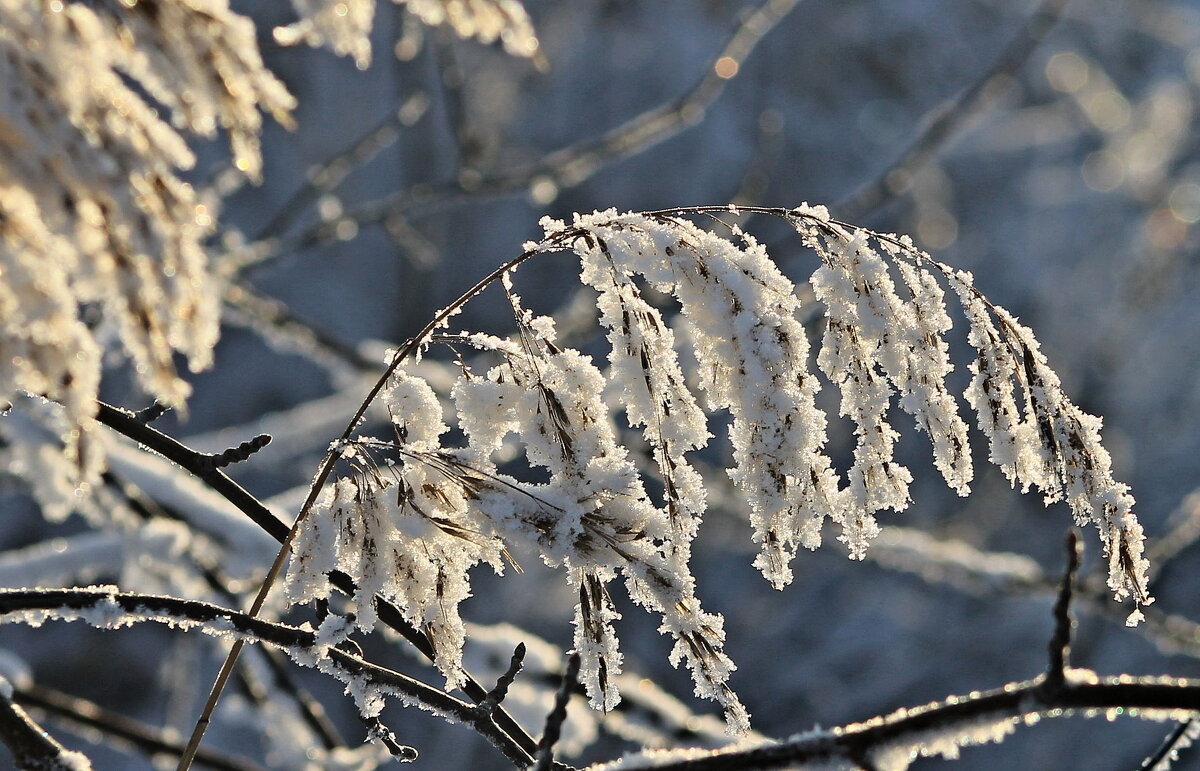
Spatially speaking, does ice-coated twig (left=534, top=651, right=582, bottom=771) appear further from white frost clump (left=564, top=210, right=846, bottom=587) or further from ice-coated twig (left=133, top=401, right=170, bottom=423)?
ice-coated twig (left=133, top=401, right=170, bottom=423)

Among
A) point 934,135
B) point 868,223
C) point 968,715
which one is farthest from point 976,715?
point 868,223

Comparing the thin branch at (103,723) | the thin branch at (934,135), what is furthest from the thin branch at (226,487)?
the thin branch at (934,135)

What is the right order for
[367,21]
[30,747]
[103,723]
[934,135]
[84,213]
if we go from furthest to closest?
[934,135]
[103,723]
[367,21]
[30,747]
[84,213]

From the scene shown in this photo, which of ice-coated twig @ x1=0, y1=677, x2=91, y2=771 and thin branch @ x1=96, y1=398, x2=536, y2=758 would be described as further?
thin branch @ x1=96, y1=398, x2=536, y2=758

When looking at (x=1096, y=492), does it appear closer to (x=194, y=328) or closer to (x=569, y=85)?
(x=194, y=328)

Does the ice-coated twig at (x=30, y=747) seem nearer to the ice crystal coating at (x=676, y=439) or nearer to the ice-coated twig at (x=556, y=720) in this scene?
the ice crystal coating at (x=676, y=439)

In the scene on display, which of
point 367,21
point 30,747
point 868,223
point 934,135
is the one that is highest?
point 868,223

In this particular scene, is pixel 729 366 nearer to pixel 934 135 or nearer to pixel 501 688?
pixel 501 688

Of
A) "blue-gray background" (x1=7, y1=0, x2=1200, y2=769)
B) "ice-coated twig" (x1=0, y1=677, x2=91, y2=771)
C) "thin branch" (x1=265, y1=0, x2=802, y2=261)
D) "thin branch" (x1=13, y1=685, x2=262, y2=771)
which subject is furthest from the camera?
"blue-gray background" (x1=7, y1=0, x2=1200, y2=769)

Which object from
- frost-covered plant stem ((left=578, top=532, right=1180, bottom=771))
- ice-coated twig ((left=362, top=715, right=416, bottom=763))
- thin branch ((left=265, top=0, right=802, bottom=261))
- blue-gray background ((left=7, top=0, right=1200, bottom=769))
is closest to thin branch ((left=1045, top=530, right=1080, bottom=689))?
frost-covered plant stem ((left=578, top=532, right=1180, bottom=771))

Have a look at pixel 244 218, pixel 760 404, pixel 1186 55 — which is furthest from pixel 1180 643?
pixel 1186 55

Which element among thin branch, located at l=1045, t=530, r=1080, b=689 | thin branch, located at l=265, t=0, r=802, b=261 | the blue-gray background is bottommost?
thin branch, located at l=1045, t=530, r=1080, b=689

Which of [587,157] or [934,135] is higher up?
[934,135]

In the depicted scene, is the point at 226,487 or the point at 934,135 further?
the point at 934,135
